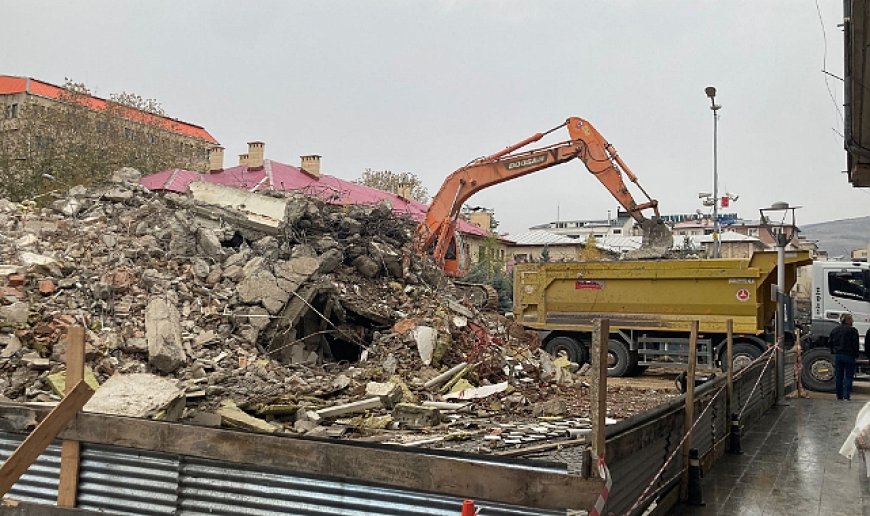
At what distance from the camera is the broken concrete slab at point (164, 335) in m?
10.6

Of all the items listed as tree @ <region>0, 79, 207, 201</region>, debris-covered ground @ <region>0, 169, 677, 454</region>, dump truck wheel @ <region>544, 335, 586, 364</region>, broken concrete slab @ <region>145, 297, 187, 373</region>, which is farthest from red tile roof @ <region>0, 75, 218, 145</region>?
broken concrete slab @ <region>145, 297, 187, 373</region>

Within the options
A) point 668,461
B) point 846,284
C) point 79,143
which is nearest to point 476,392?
point 668,461

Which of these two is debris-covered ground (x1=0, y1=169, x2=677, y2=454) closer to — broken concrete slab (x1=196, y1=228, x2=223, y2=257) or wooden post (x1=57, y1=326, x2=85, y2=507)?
broken concrete slab (x1=196, y1=228, x2=223, y2=257)

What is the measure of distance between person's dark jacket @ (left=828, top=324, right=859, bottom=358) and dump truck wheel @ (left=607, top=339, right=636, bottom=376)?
4.80 metres

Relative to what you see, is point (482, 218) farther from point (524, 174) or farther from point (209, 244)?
point (209, 244)

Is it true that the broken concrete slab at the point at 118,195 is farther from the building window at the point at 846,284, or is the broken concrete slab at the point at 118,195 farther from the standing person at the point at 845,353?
the building window at the point at 846,284

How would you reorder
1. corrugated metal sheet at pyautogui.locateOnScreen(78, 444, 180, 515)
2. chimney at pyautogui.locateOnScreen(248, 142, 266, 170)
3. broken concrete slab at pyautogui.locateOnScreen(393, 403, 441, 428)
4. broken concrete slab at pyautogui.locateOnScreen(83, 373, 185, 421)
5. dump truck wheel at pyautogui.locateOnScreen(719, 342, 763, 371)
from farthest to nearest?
chimney at pyautogui.locateOnScreen(248, 142, 266, 170) → dump truck wheel at pyautogui.locateOnScreen(719, 342, 763, 371) → broken concrete slab at pyautogui.locateOnScreen(393, 403, 441, 428) → broken concrete slab at pyautogui.locateOnScreen(83, 373, 185, 421) → corrugated metal sheet at pyautogui.locateOnScreen(78, 444, 180, 515)

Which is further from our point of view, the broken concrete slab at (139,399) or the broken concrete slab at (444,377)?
the broken concrete slab at (444,377)

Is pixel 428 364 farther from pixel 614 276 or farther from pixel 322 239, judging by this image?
pixel 614 276

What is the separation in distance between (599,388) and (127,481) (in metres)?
2.51

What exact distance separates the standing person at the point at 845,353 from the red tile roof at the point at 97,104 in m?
34.0

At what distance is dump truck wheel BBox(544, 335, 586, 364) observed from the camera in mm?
17609

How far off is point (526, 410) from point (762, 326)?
7474 millimetres

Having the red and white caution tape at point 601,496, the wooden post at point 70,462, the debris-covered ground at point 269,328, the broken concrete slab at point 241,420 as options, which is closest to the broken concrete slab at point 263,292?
the debris-covered ground at point 269,328
